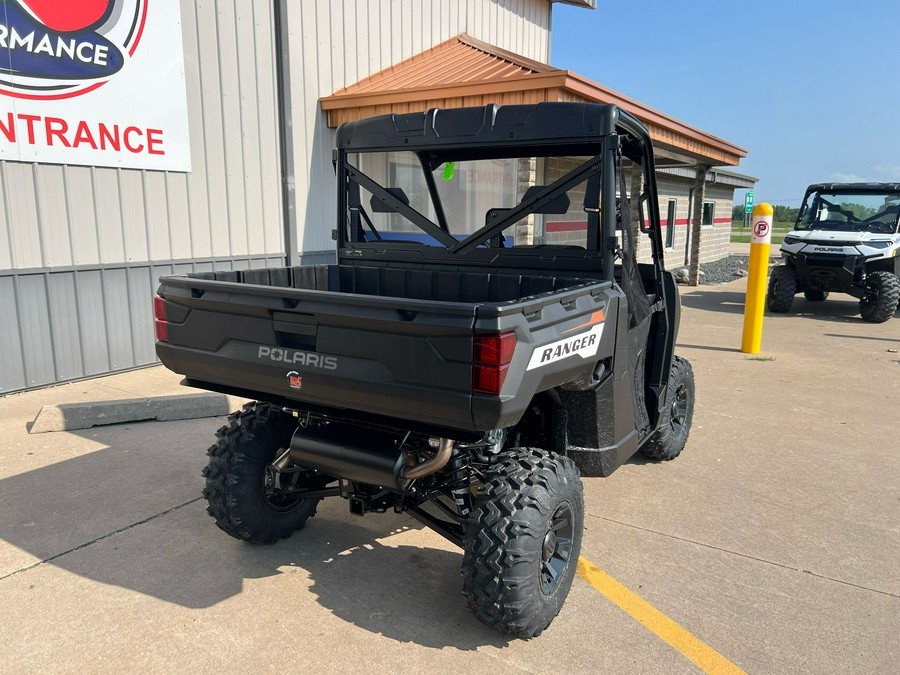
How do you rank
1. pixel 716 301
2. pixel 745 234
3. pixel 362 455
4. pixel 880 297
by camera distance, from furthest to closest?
pixel 745 234, pixel 716 301, pixel 880 297, pixel 362 455

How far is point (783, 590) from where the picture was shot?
3.17 m

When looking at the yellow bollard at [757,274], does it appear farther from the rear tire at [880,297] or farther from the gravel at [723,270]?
the gravel at [723,270]

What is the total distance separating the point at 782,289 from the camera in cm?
1191

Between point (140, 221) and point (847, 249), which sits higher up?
point (140, 221)

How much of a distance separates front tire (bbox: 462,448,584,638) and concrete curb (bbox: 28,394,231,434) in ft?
11.4

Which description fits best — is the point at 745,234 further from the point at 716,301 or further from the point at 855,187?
the point at 855,187

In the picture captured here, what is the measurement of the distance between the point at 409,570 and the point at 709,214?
68.2ft

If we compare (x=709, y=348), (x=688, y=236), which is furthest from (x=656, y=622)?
(x=688, y=236)

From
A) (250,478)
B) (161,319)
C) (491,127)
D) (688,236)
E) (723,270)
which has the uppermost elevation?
(491,127)

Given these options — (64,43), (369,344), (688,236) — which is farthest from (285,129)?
(688,236)

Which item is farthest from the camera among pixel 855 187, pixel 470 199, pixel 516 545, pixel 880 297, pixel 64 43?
pixel 855 187

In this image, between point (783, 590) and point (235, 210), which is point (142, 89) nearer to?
point (235, 210)

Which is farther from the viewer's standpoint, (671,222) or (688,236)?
(688,236)

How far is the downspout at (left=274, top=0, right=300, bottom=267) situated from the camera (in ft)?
26.2
